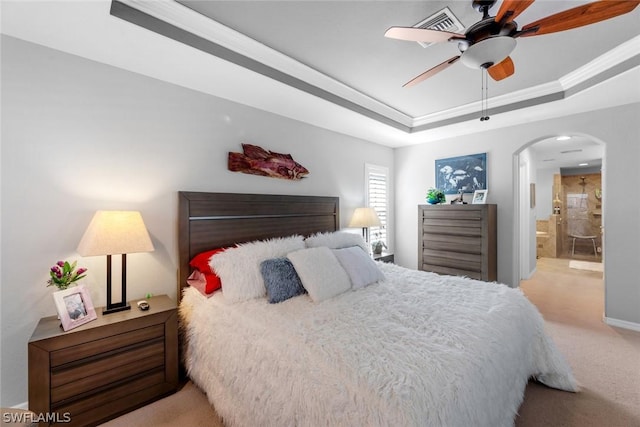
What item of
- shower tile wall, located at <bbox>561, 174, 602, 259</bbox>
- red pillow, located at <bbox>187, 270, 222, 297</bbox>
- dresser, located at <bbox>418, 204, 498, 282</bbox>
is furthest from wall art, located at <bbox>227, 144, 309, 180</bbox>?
shower tile wall, located at <bbox>561, 174, 602, 259</bbox>

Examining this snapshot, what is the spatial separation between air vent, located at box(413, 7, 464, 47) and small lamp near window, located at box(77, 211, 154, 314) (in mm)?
2517

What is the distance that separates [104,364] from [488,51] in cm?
302

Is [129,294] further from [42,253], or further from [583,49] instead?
[583,49]

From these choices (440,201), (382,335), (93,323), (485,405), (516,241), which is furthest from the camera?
(440,201)

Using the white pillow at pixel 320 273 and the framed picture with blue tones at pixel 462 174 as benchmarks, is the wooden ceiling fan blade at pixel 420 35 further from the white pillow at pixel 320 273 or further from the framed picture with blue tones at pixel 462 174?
the framed picture with blue tones at pixel 462 174

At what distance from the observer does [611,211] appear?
309 cm

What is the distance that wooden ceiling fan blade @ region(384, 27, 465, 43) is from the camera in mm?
1503

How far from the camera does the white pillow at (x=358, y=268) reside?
2350 mm

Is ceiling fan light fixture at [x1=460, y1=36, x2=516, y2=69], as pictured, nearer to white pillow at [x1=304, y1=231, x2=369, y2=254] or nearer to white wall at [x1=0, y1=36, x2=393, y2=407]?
white pillow at [x1=304, y1=231, x2=369, y2=254]

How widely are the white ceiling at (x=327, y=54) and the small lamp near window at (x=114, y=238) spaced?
3.93 feet

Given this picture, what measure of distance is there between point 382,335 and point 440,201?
10.2 ft

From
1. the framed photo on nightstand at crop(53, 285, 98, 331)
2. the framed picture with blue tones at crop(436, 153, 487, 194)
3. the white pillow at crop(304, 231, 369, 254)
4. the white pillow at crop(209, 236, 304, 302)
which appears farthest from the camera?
the framed picture with blue tones at crop(436, 153, 487, 194)

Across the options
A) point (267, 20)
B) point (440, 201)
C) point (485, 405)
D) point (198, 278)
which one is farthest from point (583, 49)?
point (198, 278)

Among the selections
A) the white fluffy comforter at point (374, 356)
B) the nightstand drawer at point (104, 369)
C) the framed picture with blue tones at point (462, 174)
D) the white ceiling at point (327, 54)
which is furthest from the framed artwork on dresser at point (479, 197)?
the nightstand drawer at point (104, 369)
